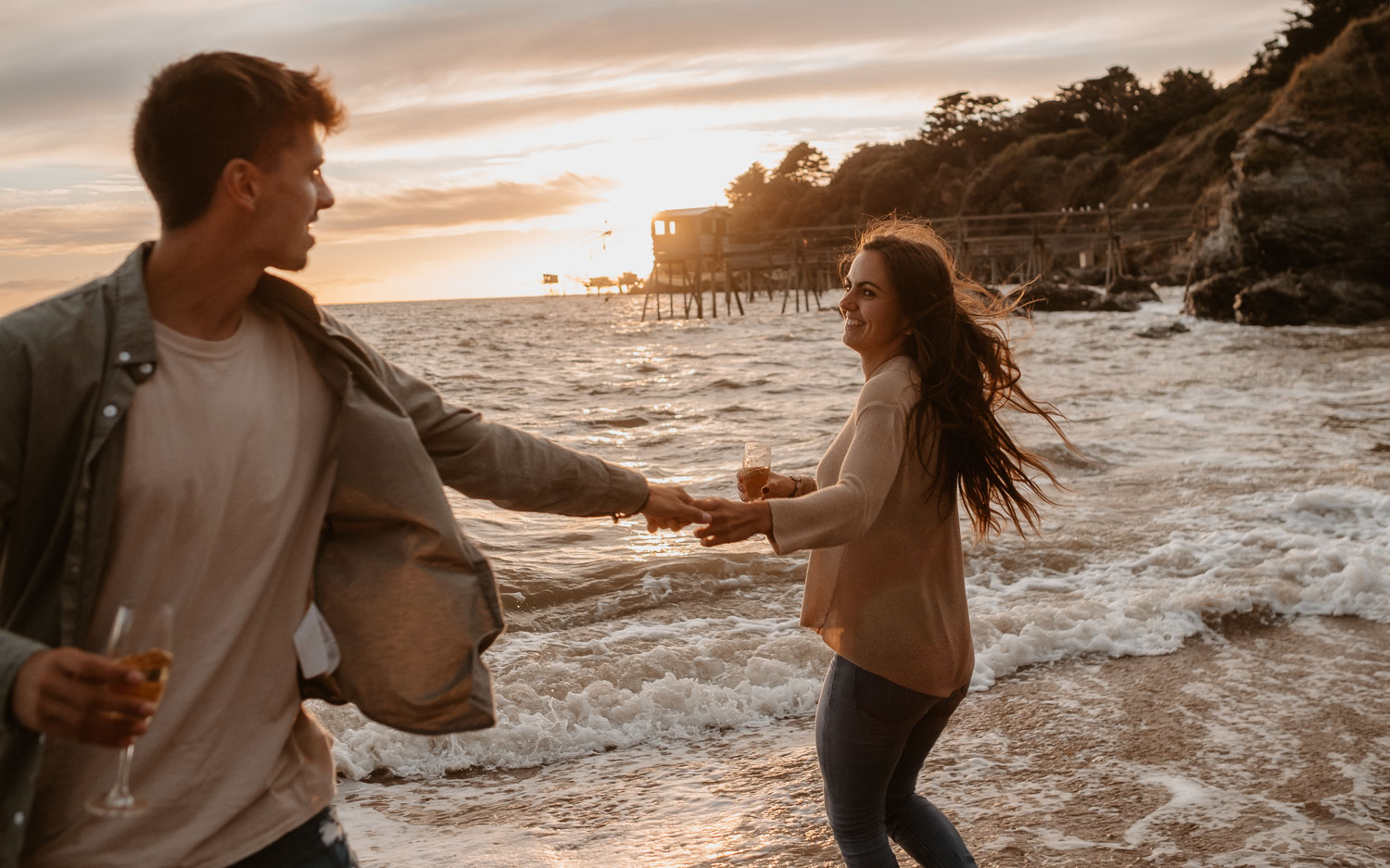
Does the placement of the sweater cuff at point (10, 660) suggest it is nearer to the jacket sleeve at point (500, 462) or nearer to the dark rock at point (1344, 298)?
the jacket sleeve at point (500, 462)

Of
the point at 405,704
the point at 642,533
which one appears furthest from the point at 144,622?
the point at 642,533

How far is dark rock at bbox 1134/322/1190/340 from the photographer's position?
27562 mm

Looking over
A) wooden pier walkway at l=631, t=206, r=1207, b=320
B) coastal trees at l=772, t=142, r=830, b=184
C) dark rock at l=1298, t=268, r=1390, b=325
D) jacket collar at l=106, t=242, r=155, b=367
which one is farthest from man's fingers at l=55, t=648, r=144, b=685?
coastal trees at l=772, t=142, r=830, b=184

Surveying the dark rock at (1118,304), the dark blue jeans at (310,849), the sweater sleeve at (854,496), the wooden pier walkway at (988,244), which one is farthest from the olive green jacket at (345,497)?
the wooden pier walkway at (988,244)

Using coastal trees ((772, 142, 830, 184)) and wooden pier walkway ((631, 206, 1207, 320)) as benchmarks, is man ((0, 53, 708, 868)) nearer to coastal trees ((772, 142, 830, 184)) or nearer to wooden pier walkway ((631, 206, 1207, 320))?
Answer: wooden pier walkway ((631, 206, 1207, 320))

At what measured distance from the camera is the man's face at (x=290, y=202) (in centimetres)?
193

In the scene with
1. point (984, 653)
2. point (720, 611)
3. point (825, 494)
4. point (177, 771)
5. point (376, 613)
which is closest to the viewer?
point (177, 771)

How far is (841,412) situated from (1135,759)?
1214 cm

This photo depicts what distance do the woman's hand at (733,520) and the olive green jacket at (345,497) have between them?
212mm

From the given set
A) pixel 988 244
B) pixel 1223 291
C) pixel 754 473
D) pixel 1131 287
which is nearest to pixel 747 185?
pixel 988 244

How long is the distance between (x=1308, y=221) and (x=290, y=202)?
3301cm

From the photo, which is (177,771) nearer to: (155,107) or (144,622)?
(144,622)

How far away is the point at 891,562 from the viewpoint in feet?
9.22

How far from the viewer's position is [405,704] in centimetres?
200
